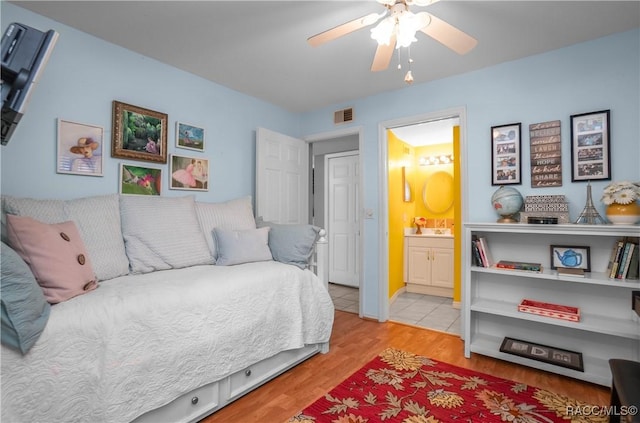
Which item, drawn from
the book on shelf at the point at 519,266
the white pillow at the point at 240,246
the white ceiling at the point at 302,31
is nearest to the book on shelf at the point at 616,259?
the book on shelf at the point at 519,266

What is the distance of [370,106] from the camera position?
136 inches

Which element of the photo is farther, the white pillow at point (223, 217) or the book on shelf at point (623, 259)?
the white pillow at point (223, 217)

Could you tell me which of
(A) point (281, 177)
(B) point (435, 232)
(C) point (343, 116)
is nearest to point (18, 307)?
(A) point (281, 177)

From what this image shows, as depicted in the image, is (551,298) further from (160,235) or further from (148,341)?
(160,235)

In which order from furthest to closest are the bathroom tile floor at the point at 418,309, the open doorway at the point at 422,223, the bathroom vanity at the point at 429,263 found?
the bathroom vanity at the point at 429,263 → the open doorway at the point at 422,223 → the bathroom tile floor at the point at 418,309

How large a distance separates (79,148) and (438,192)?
14.7ft

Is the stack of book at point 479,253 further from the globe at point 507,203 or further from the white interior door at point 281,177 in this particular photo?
the white interior door at point 281,177

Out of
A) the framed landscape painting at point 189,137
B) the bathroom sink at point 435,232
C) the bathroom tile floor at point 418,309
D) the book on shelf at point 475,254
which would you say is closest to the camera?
the book on shelf at point 475,254

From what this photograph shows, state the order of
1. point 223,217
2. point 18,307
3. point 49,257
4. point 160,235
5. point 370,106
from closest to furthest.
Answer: point 18,307 < point 49,257 < point 160,235 < point 223,217 < point 370,106

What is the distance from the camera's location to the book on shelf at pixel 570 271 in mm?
2180

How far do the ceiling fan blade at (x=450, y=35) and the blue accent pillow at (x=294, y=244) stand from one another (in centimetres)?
150

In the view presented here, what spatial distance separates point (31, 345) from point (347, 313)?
2924 millimetres

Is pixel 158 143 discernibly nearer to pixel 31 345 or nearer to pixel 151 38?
pixel 151 38

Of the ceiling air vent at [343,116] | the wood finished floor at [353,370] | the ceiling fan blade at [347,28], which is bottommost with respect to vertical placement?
the wood finished floor at [353,370]
